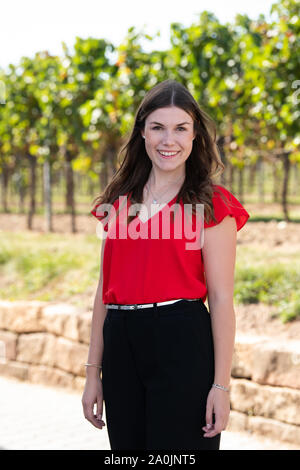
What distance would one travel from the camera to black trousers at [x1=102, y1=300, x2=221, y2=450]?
2111 millimetres

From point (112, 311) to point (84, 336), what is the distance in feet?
10.9

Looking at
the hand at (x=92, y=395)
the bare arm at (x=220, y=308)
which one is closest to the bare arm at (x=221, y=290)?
the bare arm at (x=220, y=308)

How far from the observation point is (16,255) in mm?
9539

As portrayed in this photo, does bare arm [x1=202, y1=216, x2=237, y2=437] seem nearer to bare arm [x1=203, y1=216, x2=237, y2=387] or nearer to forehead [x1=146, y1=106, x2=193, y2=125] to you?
bare arm [x1=203, y1=216, x2=237, y2=387]

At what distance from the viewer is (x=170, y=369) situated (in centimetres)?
212

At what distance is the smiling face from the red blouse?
146 mm

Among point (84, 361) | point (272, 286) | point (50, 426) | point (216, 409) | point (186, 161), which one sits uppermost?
point (186, 161)

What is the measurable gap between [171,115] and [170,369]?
85cm

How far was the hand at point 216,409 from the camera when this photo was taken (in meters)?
2.10

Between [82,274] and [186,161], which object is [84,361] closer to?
[82,274]

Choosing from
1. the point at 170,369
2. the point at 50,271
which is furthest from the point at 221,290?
the point at 50,271

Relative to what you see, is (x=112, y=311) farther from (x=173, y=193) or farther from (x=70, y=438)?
(x=70, y=438)

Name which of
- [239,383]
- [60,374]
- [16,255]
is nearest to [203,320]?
[239,383]

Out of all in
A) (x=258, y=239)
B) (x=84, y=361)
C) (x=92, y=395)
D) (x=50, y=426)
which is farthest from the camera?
(x=258, y=239)
